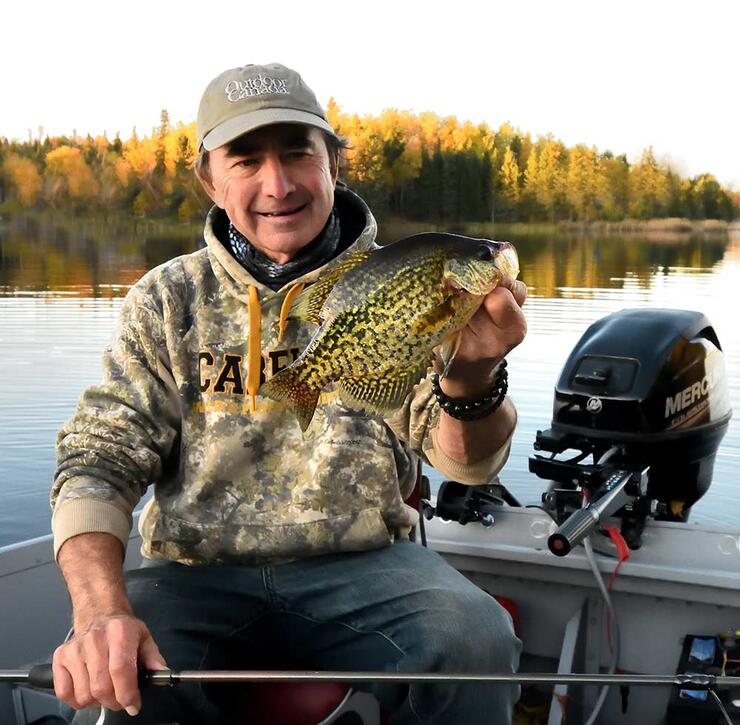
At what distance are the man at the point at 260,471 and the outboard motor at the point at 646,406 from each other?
1098mm

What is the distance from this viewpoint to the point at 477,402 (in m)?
2.23

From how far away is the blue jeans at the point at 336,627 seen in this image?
216 centimetres

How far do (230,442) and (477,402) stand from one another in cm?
69

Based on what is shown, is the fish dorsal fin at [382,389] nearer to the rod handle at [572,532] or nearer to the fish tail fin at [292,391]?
the fish tail fin at [292,391]

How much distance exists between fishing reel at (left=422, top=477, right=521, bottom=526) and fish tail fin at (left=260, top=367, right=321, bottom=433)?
1.42 meters

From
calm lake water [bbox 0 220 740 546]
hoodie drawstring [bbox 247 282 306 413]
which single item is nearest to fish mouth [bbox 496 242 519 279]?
hoodie drawstring [bbox 247 282 306 413]

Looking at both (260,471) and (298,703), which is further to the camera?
(260,471)

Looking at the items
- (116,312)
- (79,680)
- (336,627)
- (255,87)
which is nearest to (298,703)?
(336,627)

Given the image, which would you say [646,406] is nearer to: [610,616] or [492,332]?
[610,616]

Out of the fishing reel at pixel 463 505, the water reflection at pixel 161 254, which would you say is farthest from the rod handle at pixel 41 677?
the water reflection at pixel 161 254

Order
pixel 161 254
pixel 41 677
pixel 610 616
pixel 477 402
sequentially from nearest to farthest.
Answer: pixel 41 677 → pixel 477 402 → pixel 610 616 → pixel 161 254

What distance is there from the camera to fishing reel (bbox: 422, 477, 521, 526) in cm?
331

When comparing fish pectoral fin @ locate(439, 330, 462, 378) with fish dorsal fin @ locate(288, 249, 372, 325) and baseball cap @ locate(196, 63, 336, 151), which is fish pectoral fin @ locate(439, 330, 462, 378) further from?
baseball cap @ locate(196, 63, 336, 151)

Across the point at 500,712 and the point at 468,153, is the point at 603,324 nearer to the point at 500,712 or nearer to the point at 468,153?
the point at 500,712
